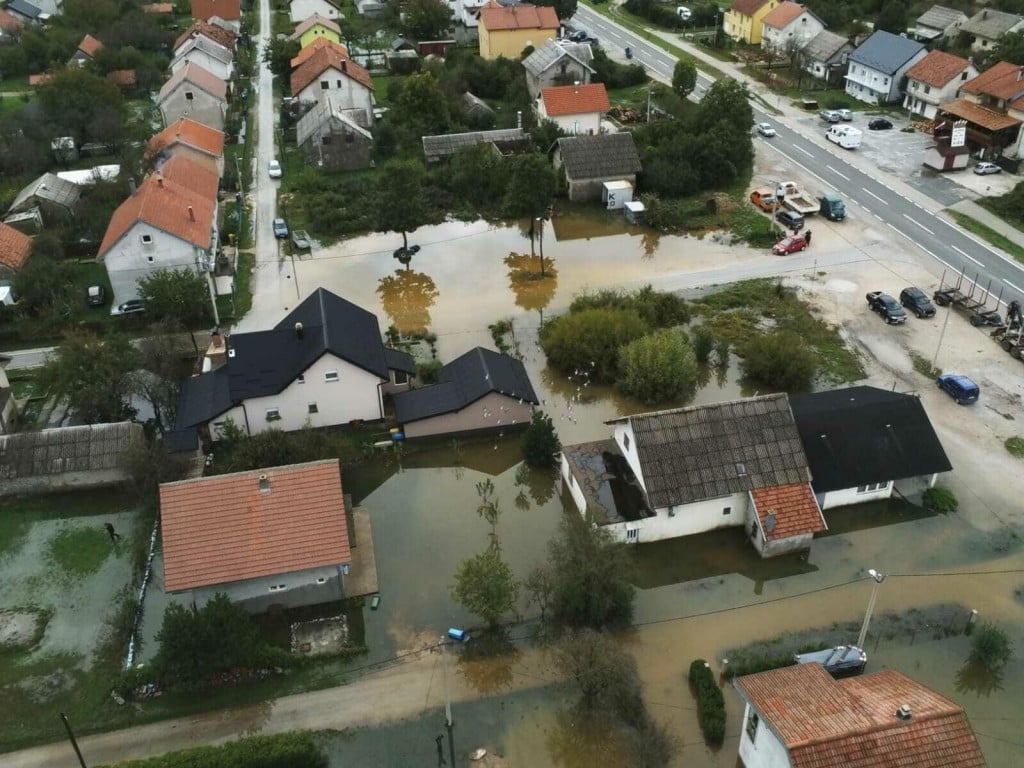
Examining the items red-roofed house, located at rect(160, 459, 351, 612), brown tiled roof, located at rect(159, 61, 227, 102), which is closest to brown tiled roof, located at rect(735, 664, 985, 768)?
red-roofed house, located at rect(160, 459, 351, 612)

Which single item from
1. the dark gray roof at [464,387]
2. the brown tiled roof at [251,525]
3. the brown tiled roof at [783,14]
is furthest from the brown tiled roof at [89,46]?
the brown tiled roof at [251,525]

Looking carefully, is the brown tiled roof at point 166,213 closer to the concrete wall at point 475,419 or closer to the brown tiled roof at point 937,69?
the concrete wall at point 475,419

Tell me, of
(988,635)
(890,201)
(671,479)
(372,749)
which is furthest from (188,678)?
(890,201)

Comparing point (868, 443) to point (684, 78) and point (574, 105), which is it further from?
point (684, 78)

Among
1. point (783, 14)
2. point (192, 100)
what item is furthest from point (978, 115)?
point (192, 100)

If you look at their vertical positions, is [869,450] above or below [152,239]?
below

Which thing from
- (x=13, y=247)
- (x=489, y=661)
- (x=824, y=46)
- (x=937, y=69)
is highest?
(x=937, y=69)
